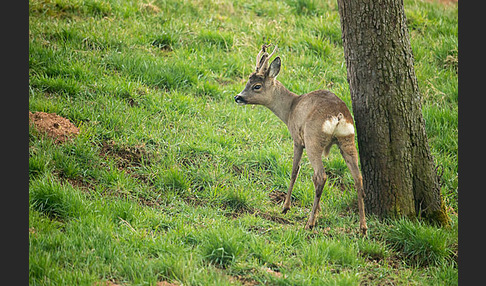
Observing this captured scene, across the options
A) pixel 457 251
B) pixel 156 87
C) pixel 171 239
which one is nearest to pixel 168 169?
pixel 171 239

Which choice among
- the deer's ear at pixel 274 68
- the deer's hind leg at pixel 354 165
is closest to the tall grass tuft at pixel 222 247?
the deer's hind leg at pixel 354 165

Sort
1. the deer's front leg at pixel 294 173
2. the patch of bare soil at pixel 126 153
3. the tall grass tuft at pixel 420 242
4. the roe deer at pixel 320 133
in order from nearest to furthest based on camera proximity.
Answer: the tall grass tuft at pixel 420 242, the roe deer at pixel 320 133, the deer's front leg at pixel 294 173, the patch of bare soil at pixel 126 153

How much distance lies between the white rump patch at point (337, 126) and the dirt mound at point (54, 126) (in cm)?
332

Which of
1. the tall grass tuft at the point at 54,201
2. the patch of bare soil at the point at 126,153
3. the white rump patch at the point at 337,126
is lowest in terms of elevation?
the patch of bare soil at the point at 126,153

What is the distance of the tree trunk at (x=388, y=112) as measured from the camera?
5.78 m

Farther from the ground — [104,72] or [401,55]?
[401,55]

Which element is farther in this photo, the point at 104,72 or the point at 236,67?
the point at 236,67

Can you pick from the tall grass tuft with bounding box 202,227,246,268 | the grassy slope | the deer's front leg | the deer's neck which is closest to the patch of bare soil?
the grassy slope

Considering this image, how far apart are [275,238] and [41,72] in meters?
4.61

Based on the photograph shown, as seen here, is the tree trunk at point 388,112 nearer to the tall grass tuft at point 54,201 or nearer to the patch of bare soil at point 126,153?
the patch of bare soil at point 126,153

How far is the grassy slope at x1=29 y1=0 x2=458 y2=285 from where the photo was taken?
5.01 meters

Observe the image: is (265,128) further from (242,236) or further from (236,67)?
(242,236)

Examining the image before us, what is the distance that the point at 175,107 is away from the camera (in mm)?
7984

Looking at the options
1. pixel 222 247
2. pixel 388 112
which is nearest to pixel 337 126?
pixel 388 112
